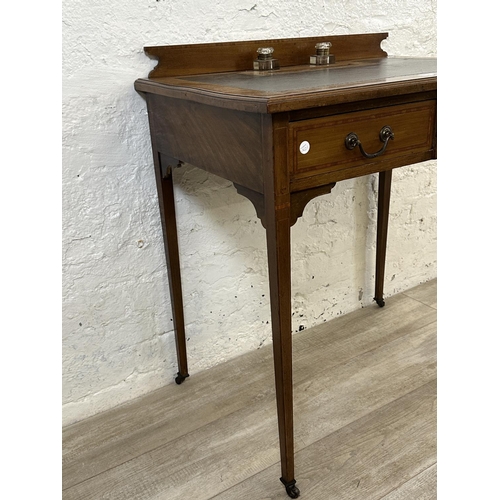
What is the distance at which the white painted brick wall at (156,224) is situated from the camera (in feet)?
5.13

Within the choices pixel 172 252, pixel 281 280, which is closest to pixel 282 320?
pixel 281 280

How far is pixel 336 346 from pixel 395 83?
1117mm

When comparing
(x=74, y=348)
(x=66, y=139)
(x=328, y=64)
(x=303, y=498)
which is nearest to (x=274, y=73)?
(x=328, y=64)

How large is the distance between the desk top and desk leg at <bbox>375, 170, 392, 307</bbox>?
0.47 metres

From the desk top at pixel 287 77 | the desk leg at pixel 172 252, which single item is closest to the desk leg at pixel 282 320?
the desk top at pixel 287 77

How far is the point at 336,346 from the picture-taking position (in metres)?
2.12

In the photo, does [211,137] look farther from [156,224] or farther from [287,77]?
[156,224]

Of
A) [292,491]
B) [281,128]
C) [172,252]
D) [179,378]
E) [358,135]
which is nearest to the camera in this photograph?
[281,128]

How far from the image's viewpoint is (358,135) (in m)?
1.28

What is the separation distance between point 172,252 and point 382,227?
3.08 ft

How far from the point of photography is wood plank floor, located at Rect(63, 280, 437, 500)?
1.48 meters

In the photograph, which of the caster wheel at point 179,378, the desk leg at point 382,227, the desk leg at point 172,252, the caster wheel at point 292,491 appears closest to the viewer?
the caster wheel at point 292,491

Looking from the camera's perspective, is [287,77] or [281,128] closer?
[281,128]

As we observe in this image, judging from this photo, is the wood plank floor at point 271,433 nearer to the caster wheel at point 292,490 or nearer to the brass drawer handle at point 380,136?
the caster wheel at point 292,490
